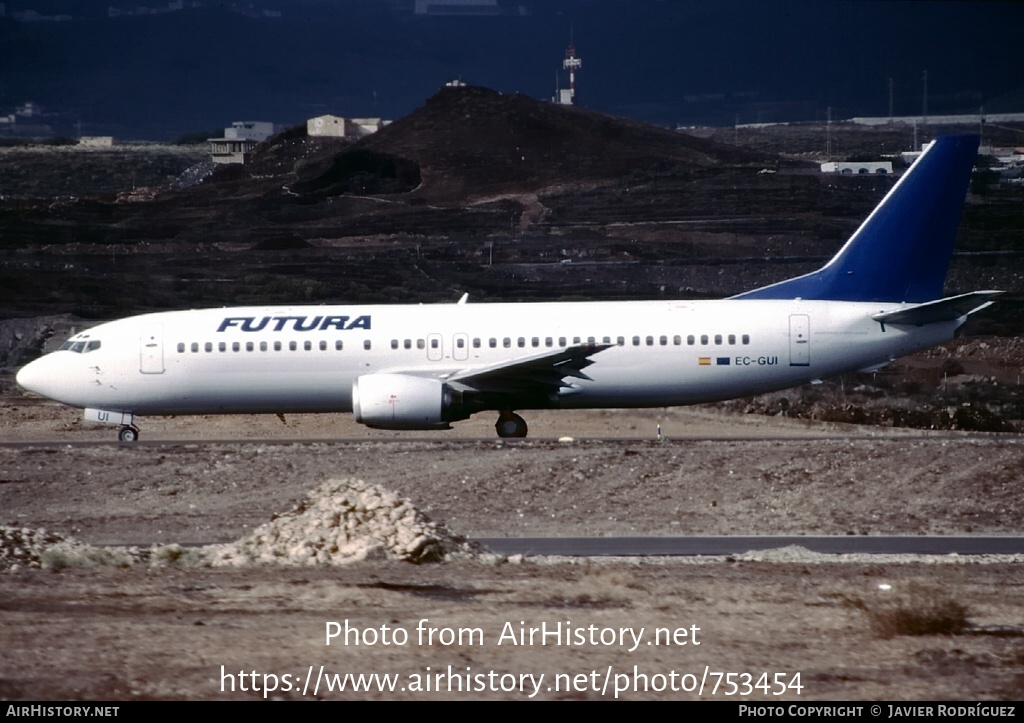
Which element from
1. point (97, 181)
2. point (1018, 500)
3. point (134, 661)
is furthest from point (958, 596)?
point (97, 181)

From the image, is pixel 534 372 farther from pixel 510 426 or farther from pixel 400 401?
pixel 400 401

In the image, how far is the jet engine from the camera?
31.7 meters

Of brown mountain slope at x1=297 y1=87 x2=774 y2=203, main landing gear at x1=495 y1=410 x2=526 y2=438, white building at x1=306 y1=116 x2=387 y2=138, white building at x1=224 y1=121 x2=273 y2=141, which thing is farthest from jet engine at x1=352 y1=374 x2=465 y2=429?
white building at x1=224 y1=121 x2=273 y2=141

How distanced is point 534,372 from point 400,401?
3176 mm

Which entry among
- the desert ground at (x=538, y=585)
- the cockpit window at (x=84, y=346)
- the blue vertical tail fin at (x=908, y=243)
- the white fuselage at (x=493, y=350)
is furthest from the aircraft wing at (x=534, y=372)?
the cockpit window at (x=84, y=346)

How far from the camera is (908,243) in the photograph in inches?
1345

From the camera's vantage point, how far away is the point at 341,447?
30.5 meters

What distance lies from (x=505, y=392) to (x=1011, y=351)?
28.6 metres

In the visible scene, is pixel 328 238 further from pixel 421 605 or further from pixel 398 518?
pixel 421 605

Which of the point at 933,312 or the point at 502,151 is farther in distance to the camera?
the point at 502,151

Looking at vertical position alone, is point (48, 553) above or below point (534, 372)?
below

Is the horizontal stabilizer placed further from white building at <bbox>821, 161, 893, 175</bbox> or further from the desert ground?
white building at <bbox>821, 161, 893, 175</bbox>

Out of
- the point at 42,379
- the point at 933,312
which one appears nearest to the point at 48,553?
the point at 42,379

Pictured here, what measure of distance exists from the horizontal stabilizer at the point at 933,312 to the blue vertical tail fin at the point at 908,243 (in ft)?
3.44
